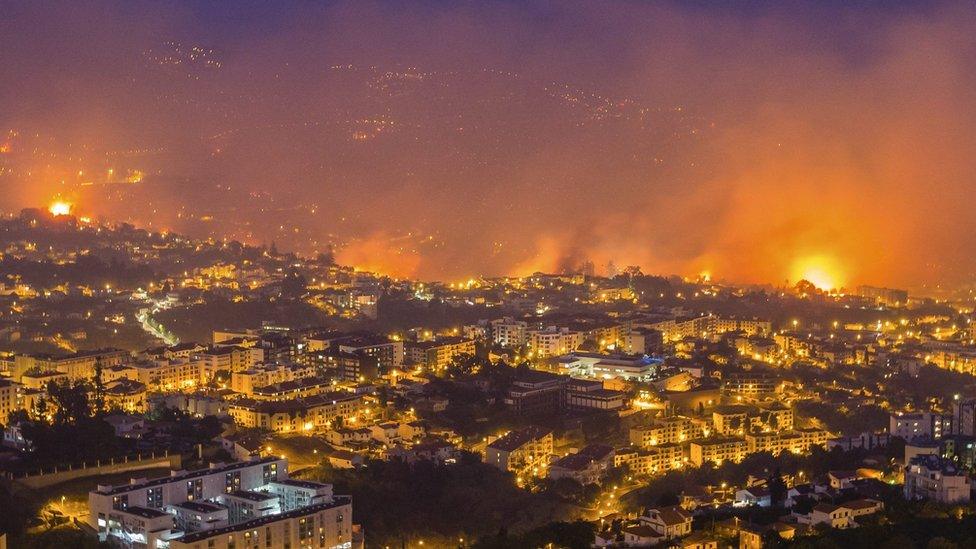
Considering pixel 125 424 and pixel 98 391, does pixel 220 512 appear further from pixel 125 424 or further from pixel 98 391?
pixel 98 391

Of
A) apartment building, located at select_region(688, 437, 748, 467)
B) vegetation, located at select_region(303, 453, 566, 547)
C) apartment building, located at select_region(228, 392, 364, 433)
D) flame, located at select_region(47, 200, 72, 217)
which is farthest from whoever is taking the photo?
flame, located at select_region(47, 200, 72, 217)

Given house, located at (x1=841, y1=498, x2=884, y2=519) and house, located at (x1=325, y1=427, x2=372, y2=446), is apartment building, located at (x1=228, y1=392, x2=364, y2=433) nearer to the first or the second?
house, located at (x1=325, y1=427, x2=372, y2=446)

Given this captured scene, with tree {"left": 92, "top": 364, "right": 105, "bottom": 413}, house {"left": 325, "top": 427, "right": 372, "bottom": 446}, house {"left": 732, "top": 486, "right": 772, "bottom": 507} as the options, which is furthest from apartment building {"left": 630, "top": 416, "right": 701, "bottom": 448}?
tree {"left": 92, "top": 364, "right": 105, "bottom": 413}

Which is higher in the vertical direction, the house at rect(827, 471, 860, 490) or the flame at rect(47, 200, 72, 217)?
the flame at rect(47, 200, 72, 217)

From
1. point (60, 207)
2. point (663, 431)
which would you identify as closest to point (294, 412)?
point (663, 431)

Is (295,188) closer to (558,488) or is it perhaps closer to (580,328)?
(580,328)

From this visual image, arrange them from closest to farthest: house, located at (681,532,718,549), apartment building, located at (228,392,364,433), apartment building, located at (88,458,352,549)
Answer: apartment building, located at (88,458,352,549) < house, located at (681,532,718,549) < apartment building, located at (228,392,364,433)

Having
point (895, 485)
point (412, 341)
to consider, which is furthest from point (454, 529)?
point (412, 341)

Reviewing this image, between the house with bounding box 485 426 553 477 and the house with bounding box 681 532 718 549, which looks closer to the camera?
the house with bounding box 681 532 718 549

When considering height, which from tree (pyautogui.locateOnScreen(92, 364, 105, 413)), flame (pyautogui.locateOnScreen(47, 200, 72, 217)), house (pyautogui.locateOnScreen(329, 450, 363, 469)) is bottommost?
house (pyautogui.locateOnScreen(329, 450, 363, 469))
